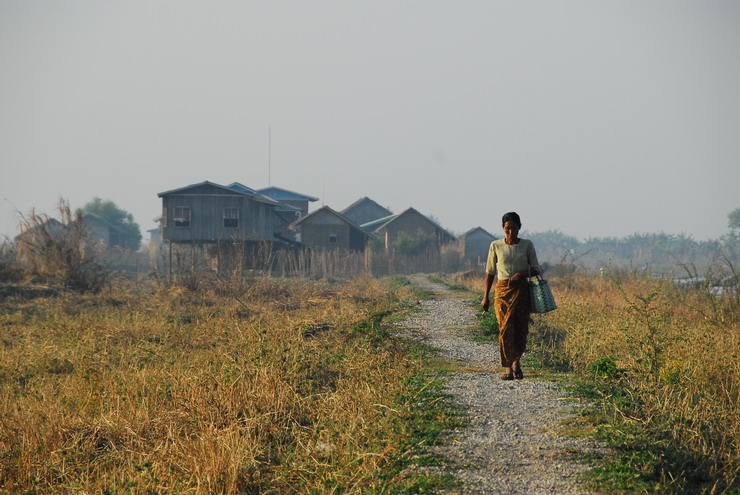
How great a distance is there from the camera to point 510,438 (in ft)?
19.7

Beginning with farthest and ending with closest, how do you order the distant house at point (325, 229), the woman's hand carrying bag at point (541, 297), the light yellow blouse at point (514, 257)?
the distant house at point (325, 229) → the light yellow blouse at point (514, 257) → the woman's hand carrying bag at point (541, 297)

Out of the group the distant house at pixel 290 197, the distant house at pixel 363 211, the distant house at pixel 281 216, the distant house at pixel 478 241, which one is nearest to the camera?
the distant house at pixel 281 216

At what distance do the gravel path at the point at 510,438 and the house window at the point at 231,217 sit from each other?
96.2 feet

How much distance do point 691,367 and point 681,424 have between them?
2442mm

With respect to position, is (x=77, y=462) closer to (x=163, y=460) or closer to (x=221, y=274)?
(x=163, y=460)

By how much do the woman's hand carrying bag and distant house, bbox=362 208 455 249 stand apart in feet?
131

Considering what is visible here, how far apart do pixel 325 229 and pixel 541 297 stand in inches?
1489

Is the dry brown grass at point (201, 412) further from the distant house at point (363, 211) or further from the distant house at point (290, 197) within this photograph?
the distant house at point (363, 211)

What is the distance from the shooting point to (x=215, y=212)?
3759 cm

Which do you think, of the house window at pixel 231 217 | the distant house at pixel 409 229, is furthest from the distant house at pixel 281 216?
the distant house at pixel 409 229

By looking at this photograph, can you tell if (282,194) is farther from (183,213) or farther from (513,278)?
(513,278)

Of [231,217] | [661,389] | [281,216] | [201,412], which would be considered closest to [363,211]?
[281,216]

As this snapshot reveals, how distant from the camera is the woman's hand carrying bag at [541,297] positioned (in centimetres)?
775

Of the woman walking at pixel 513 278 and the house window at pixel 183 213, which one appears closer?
the woman walking at pixel 513 278
